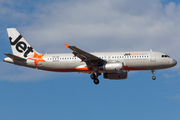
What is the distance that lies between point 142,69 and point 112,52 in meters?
5.18

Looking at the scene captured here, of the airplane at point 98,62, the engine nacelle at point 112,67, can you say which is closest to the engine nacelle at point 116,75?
the airplane at point 98,62

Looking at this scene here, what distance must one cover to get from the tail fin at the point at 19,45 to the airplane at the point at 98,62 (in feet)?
0.56

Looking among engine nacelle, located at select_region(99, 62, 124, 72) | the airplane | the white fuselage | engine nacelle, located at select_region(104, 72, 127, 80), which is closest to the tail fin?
the airplane

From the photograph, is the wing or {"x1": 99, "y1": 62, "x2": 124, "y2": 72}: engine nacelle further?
{"x1": 99, "y1": 62, "x2": 124, "y2": 72}: engine nacelle

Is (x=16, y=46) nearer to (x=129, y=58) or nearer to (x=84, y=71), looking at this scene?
(x=84, y=71)

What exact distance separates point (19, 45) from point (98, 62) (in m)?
13.8

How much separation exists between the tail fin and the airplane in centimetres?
17

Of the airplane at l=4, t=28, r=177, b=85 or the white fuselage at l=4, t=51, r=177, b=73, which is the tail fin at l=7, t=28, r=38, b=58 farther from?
the white fuselage at l=4, t=51, r=177, b=73

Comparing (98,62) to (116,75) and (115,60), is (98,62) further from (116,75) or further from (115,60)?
(116,75)

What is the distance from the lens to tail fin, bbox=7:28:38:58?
4766 centimetres

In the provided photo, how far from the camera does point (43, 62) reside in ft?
150

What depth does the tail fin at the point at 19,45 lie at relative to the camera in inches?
1876

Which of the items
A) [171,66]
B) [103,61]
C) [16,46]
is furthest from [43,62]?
[171,66]

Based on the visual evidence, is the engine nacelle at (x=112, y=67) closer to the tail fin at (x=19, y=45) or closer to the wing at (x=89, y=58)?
the wing at (x=89, y=58)
